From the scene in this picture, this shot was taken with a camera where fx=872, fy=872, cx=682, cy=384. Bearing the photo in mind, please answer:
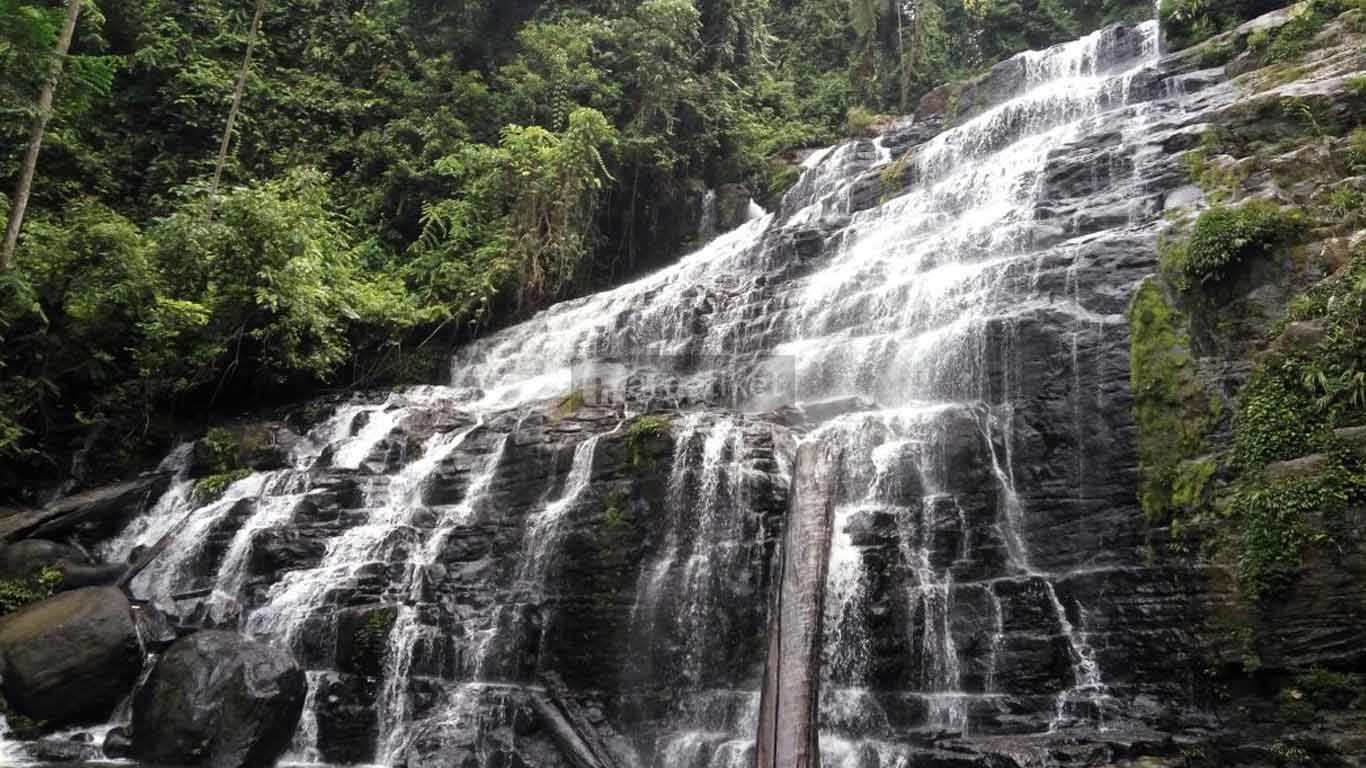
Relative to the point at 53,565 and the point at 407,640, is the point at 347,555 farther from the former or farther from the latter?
the point at 53,565

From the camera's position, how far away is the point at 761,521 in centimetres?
1139

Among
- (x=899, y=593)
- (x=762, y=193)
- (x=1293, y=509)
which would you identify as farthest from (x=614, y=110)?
(x=1293, y=509)

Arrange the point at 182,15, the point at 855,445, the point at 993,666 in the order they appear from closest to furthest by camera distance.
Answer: the point at 993,666
the point at 855,445
the point at 182,15

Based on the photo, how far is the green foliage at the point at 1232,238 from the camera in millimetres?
10258

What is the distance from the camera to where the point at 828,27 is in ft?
116

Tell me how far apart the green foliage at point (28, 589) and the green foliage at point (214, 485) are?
237 cm

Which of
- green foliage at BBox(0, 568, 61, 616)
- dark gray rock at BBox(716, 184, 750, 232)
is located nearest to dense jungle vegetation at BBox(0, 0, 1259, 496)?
dark gray rock at BBox(716, 184, 750, 232)

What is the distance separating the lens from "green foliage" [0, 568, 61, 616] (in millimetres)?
12219

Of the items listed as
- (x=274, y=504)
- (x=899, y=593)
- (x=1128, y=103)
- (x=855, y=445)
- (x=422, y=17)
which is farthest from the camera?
(x=422, y=17)

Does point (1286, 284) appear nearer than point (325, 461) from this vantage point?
Yes

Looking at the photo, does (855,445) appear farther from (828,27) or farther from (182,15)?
(828,27)

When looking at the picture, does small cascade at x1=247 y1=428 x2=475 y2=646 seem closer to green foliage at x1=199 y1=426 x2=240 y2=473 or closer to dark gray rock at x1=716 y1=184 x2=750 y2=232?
green foliage at x1=199 y1=426 x2=240 y2=473

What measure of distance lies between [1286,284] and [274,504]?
14.3 m

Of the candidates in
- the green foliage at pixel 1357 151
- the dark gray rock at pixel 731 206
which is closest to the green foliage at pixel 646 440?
the green foliage at pixel 1357 151
